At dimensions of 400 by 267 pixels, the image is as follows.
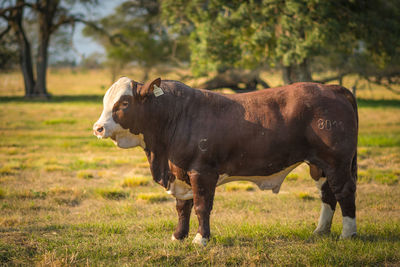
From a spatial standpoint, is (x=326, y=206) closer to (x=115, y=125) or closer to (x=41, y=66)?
(x=115, y=125)

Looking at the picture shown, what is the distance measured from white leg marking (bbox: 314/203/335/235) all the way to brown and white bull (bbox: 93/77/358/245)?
0.38 meters

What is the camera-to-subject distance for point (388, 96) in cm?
3178

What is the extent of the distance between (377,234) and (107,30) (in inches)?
1317

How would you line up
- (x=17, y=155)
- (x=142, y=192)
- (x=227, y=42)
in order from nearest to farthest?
(x=142, y=192) → (x=17, y=155) → (x=227, y=42)

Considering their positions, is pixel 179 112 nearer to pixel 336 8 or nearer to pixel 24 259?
pixel 24 259

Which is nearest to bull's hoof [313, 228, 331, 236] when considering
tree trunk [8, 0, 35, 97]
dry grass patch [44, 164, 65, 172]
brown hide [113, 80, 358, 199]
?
brown hide [113, 80, 358, 199]

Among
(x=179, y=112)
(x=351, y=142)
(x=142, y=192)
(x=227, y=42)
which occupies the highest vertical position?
(x=227, y=42)

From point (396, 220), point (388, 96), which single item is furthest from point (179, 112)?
point (388, 96)

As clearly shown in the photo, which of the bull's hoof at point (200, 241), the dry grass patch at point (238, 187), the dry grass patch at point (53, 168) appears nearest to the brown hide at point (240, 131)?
the bull's hoof at point (200, 241)

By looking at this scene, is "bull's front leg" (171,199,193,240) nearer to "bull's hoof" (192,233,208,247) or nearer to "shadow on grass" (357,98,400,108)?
"bull's hoof" (192,233,208,247)

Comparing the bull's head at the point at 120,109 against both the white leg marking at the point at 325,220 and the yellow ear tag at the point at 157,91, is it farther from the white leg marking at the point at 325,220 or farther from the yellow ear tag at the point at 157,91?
the white leg marking at the point at 325,220

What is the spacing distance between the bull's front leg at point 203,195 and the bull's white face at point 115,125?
0.83 m

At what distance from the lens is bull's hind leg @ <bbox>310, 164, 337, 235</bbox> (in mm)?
5480

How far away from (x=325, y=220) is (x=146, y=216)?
2877 millimetres
